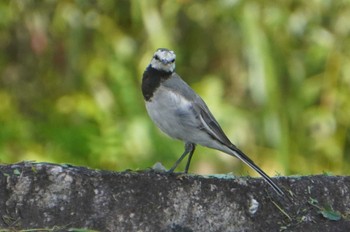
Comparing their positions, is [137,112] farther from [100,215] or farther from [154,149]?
[100,215]

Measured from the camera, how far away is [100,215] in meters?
4.18

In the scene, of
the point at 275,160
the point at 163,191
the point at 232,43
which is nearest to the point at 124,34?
the point at 232,43

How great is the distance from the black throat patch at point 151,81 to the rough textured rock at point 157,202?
1.91ft

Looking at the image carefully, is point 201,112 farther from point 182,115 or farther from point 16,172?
point 16,172

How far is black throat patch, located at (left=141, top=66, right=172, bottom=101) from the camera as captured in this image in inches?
193

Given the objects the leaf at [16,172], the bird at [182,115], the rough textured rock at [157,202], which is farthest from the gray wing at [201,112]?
the leaf at [16,172]

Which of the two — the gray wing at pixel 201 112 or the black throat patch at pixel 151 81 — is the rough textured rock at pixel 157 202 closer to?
the gray wing at pixel 201 112

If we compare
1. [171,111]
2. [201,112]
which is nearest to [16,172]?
[171,111]

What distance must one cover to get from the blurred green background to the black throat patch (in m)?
3.38

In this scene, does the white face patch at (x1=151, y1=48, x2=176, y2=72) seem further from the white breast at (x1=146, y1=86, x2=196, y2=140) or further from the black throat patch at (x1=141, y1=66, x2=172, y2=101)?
the white breast at (x1=146, y1=86, x2=196, y2=140)

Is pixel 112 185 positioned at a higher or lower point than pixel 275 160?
lower

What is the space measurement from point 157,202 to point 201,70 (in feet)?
16.6

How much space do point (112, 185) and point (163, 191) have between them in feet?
0.70

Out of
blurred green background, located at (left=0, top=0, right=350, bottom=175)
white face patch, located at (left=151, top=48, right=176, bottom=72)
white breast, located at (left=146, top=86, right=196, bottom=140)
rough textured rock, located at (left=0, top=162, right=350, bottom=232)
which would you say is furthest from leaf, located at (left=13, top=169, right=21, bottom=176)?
blurred green background, located at (left=0, top=0, right=350, bottom=175)
